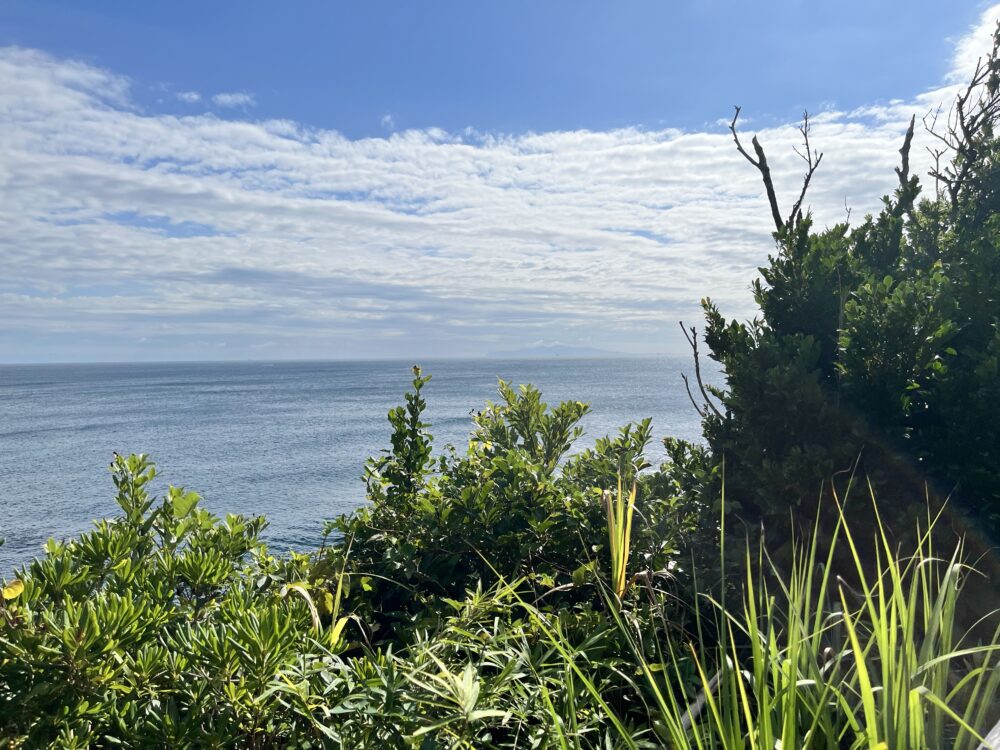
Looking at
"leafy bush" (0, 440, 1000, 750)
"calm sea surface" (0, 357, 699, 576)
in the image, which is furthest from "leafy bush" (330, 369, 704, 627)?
"calm sea surface" (0, 357, 699, 576)

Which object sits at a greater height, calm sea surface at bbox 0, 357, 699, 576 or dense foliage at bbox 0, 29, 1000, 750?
dense foliage at bbox 0, 29, 1000, 750

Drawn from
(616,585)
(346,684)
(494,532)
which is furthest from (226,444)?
(616,585)

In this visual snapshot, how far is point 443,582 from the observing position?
3654 mm

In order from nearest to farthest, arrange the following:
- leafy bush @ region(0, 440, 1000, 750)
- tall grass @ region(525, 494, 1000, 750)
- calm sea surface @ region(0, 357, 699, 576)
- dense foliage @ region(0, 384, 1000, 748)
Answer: tall grass @ region(525, 494, 1000, 750)
leafy bush @ region(0, 440, 1000, 750)
dense foliage @ region(0, 384, 1000, 748)
calm sea surface @ region(0, 357, 699, 576)

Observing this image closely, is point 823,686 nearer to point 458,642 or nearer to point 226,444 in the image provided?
point 458,642

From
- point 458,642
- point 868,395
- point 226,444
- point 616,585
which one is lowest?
point 226,444

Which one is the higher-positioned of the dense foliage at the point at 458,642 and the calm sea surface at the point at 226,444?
the dense foliage at the point at 458,642

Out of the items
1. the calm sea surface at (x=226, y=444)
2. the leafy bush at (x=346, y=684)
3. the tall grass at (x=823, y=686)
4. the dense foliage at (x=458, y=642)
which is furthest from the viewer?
the calm sea surface at (x=226, y=444)

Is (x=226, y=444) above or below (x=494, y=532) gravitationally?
below

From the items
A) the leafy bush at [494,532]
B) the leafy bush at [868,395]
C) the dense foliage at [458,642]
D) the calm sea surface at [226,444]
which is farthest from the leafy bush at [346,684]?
the calm sea surface at [226,444]

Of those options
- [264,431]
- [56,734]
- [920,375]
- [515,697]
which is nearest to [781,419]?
[920,375]

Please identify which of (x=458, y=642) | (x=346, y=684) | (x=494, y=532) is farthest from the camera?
(x=494, y=532)

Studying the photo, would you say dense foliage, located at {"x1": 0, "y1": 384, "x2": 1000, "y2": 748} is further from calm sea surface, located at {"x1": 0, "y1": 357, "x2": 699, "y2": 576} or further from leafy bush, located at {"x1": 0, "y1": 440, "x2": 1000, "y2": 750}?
calm sea surface, located at {"x1": 0, "y1": 357, "x2": 699, "y2": 576}

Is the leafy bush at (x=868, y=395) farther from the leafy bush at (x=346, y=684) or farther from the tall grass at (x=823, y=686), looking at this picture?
the leafy bush at (x=346, y=684)
